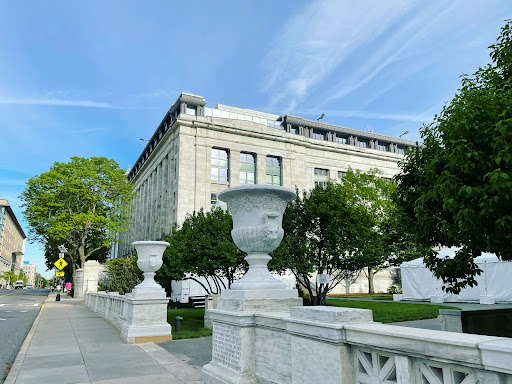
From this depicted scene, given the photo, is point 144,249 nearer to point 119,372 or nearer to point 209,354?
point 209,354

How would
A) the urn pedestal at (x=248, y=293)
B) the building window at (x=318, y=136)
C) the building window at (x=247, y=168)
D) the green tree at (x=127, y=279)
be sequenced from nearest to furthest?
the urn pedestal at (x=248, y=293) → the green tree at (x=127, y=279) → the building window at (x=247, y=168) → the building window at (x=318, y=136)

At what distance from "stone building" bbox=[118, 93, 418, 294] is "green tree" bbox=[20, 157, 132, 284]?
5.26 meters

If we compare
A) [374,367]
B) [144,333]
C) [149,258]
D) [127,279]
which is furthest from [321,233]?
[374,367]

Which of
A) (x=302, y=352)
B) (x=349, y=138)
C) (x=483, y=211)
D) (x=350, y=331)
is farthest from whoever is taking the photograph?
(x=349, y=138)

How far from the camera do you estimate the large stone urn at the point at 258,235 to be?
540 centimetres

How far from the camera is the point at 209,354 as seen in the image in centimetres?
895

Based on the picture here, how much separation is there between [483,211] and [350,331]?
12.3 feet

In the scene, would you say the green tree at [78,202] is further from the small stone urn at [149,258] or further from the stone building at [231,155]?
the small stone urn at [149,258]

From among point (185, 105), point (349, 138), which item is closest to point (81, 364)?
point (185, 105)

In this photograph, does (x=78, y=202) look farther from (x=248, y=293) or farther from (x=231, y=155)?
(x=248, y=293)

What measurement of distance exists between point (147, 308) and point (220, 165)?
29.6 metres

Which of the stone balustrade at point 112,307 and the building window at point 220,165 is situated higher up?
the building window at point 220,165

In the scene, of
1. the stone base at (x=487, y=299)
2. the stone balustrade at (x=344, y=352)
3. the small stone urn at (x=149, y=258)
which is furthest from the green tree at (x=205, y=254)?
the stone base at (x=487, y=299)

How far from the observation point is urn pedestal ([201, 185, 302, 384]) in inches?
195
